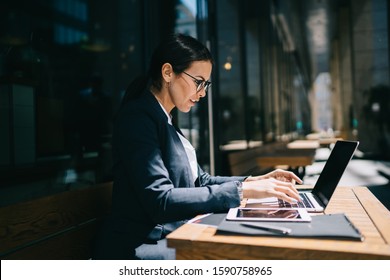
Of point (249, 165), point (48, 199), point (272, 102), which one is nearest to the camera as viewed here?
point (48, 199)

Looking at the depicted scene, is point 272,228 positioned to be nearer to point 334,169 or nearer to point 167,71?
point 334,169

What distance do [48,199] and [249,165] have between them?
13.7 feet

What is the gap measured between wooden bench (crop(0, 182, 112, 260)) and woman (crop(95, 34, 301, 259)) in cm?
15

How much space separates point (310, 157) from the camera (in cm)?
446

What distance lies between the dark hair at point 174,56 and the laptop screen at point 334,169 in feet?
2.07

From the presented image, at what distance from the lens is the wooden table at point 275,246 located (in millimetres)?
780

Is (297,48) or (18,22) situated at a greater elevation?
(297,48)

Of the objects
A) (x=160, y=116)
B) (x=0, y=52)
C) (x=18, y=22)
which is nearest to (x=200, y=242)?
(x=160, y=116)

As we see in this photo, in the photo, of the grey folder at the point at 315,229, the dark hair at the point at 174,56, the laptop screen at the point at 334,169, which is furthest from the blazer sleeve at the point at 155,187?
the laptop screen at the point at 334,169

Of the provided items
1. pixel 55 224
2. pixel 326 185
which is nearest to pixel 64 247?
pixel 55 224

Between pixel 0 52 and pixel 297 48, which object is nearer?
pixel 0 52

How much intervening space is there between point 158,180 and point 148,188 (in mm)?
39

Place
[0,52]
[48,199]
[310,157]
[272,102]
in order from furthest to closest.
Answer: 1. [272,102]
2. [310,157]
3. [0,52]
4. [48,199]
